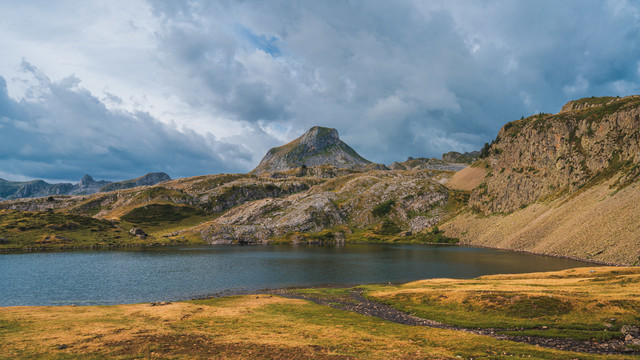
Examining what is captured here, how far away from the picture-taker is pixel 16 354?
2439cm

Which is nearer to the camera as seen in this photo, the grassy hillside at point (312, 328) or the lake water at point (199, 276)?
the grassy hillside at point (312, 328)

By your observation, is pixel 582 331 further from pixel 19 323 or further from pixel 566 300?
pixel 19 323

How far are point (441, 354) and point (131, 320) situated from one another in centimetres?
3664

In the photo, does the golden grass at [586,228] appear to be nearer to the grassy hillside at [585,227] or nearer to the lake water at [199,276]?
the grassy hillside at [585,227]

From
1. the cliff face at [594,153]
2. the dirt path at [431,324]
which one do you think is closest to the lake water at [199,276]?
the dirt path at [431,324]

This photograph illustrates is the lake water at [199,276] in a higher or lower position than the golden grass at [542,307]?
lower

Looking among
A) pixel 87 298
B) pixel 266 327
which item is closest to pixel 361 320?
pixel 266 327

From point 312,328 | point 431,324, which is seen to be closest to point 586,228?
Result: point 431,324

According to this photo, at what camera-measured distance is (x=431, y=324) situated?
41.5 m

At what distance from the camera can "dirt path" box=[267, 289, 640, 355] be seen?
94.4ft

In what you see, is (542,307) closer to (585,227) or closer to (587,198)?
(585,227)

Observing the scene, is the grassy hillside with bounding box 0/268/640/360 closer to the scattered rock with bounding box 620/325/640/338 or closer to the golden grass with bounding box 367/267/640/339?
the golden grass with bounding box 367/267/640/339

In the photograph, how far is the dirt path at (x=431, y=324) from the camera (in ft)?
94.4

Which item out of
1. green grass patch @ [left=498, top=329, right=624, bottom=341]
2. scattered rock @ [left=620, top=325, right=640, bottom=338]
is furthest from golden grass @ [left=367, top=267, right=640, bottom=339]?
scattered rock @ [left=620, top=325, right=640, bottom=338]
